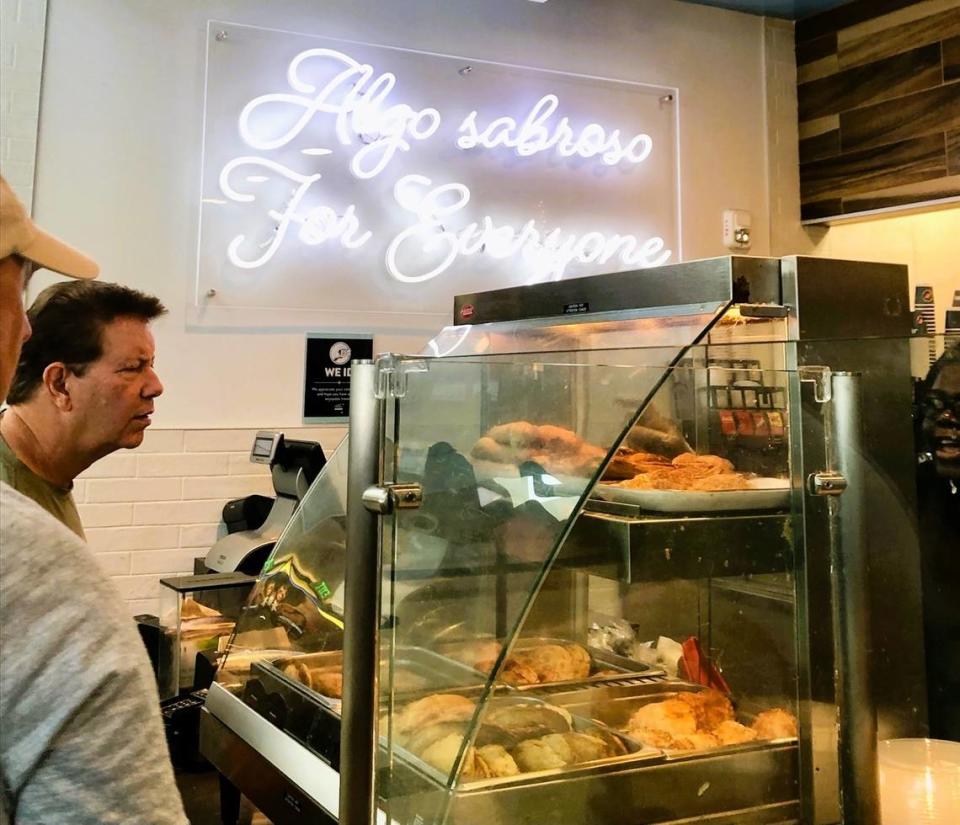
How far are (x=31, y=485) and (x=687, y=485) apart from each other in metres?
1.35

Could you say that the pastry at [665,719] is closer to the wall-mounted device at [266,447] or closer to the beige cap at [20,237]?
the beige cap at [20,237]

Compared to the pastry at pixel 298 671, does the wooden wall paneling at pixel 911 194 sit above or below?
above

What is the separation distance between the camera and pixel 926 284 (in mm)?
4086

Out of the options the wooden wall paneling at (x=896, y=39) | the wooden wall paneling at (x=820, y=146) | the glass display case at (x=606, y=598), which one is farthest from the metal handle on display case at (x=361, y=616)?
the wooden wall paneling at (x=820, y=146)

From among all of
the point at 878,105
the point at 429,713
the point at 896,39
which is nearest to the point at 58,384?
the point at 429,713

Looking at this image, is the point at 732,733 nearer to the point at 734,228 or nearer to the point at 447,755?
the point at 447,755

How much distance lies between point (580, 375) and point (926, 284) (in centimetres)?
329

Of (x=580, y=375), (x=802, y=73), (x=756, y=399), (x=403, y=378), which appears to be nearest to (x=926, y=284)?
(x=802, y=73)

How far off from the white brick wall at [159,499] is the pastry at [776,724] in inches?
94.1

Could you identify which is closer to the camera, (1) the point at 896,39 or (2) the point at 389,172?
(2) the point at 389,172

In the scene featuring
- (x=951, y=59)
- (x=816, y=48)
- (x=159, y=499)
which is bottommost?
(x=159, y=499)

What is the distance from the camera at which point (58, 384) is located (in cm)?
194

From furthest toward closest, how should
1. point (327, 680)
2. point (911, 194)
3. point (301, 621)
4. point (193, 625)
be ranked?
point (911, 194) < point (193, 625) < point (301, 621) < point (327, 680)

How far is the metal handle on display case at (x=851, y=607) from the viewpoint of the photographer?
4.83 ft
